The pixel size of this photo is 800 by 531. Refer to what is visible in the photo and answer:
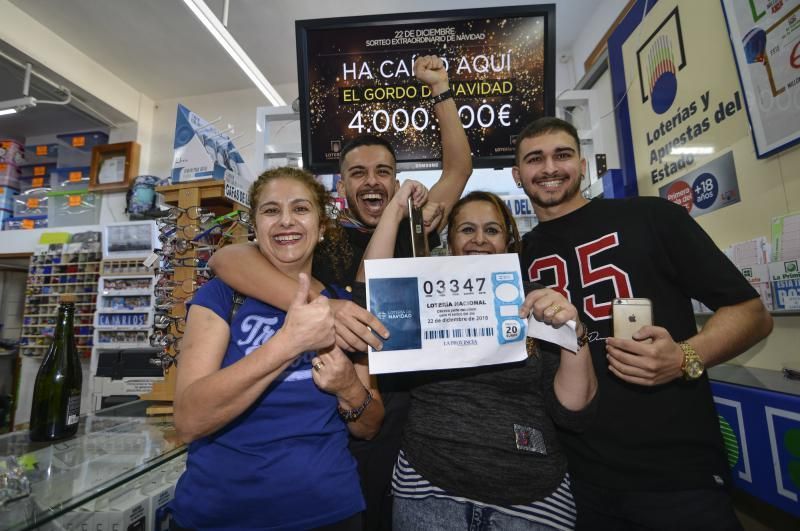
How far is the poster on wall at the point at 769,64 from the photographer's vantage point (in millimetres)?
1544

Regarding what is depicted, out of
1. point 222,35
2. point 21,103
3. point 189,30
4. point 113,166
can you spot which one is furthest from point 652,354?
point 113,166

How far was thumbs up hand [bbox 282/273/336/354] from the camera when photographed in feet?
3.14

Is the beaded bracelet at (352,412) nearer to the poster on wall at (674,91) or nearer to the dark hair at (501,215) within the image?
the dark hair at (501,215)

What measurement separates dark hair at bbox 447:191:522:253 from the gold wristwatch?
614 millimetres

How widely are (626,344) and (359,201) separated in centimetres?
115

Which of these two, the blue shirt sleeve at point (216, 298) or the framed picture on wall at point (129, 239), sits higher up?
the framed picture on wall at point (129, 239)

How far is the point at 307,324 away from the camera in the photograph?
966mm

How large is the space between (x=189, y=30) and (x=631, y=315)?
201 inches

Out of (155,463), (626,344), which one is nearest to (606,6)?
(626,344)

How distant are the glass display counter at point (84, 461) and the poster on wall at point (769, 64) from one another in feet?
8.41

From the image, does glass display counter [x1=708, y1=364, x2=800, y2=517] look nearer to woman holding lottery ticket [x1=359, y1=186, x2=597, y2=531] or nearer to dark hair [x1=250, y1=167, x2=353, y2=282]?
woman holding lottery ticket [x1=359, y1=186, x2=597, y2=531]

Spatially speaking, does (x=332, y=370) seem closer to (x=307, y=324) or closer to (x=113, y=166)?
(x=307, y=324)

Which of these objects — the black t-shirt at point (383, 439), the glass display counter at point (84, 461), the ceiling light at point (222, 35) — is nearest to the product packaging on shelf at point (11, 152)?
the ceiling light at point (222, 35)

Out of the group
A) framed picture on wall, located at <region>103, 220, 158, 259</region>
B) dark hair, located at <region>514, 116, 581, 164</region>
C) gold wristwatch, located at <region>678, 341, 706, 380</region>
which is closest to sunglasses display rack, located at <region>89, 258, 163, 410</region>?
framed picture on wall, located at <region>103, 220, 158, 259</region>
